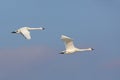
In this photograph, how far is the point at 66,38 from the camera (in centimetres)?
19962
